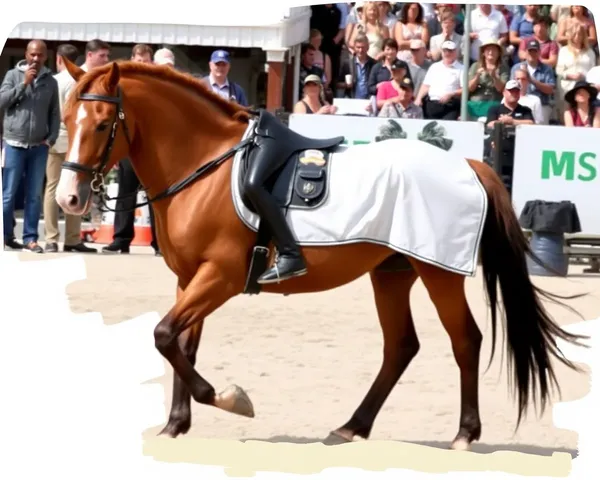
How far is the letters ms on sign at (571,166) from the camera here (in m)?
13.4

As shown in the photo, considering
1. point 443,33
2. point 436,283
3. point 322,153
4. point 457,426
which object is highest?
point 443,33

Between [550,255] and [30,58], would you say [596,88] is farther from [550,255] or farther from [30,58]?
[30,58]

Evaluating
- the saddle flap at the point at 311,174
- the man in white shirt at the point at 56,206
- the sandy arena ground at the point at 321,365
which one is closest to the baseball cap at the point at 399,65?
the sandy arena ground at the point at 321,365

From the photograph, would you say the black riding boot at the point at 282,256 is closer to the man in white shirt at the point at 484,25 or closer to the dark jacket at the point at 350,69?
the dark jacket at the point at 350,69

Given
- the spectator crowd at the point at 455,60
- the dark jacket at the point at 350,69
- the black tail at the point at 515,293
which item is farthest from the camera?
the dark jacket at the point at 350,69

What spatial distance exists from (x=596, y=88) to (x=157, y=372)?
873 centimetres

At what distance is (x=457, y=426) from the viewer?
7.48m

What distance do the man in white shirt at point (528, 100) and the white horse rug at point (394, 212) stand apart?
774 centimetres

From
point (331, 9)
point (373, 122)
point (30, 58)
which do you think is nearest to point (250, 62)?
point (331, 9)

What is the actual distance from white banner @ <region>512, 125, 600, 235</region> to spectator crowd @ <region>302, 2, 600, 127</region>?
63 centimetres

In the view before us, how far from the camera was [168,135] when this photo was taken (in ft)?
22.8

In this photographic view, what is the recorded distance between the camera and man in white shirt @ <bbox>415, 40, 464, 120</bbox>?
47.2ft

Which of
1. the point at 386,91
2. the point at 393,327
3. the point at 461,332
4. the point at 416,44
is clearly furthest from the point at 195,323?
the point at 416,44

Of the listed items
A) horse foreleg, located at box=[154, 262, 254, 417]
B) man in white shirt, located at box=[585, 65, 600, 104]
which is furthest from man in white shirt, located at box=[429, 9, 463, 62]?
horse foreleg, located at box=[154, 262, 254, 417]
